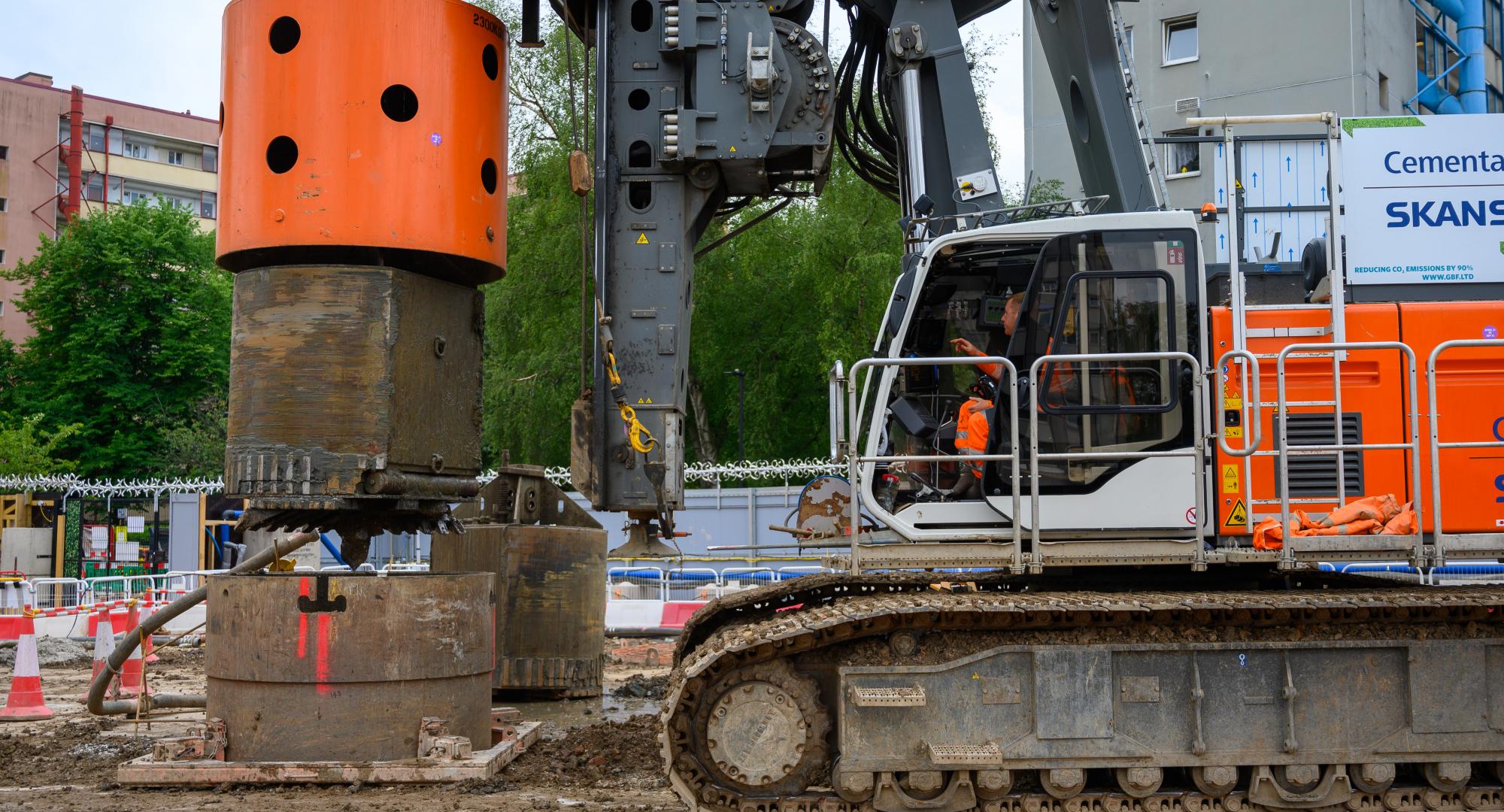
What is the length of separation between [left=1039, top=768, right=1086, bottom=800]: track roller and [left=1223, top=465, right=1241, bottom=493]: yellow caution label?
163 cm

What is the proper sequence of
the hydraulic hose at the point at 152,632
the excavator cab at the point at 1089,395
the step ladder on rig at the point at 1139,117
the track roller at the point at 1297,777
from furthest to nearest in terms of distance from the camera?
1. the hydraulic hose at the point at 152,632
2. the step ladder on rig at the point at 1139,117
3. the excavator cab at the point at 1089,395
4. the track roller at the point at 1297,777

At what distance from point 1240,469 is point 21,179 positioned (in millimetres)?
68770

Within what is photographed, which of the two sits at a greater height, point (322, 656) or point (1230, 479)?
point (1230, 479)

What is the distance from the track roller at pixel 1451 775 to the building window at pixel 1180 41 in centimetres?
3421

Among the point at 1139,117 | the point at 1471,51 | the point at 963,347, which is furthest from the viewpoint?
the point at 1471,51

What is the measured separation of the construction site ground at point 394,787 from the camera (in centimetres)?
727

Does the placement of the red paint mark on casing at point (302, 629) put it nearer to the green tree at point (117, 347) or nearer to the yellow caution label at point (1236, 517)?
the yellow caution label at point (1236, 517)

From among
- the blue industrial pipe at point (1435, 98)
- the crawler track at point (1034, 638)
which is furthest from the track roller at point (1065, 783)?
the blue industrial pipe at point (1435, 98)

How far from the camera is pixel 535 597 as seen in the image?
1090 cm

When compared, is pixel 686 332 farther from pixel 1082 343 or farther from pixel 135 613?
pixel 135 613

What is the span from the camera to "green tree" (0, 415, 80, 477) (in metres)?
39.3

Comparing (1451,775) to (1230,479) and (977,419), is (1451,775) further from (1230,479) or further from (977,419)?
(977,419)

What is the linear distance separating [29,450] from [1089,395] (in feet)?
135

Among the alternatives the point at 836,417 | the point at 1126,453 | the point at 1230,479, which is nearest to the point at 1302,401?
the point at 1230,479
